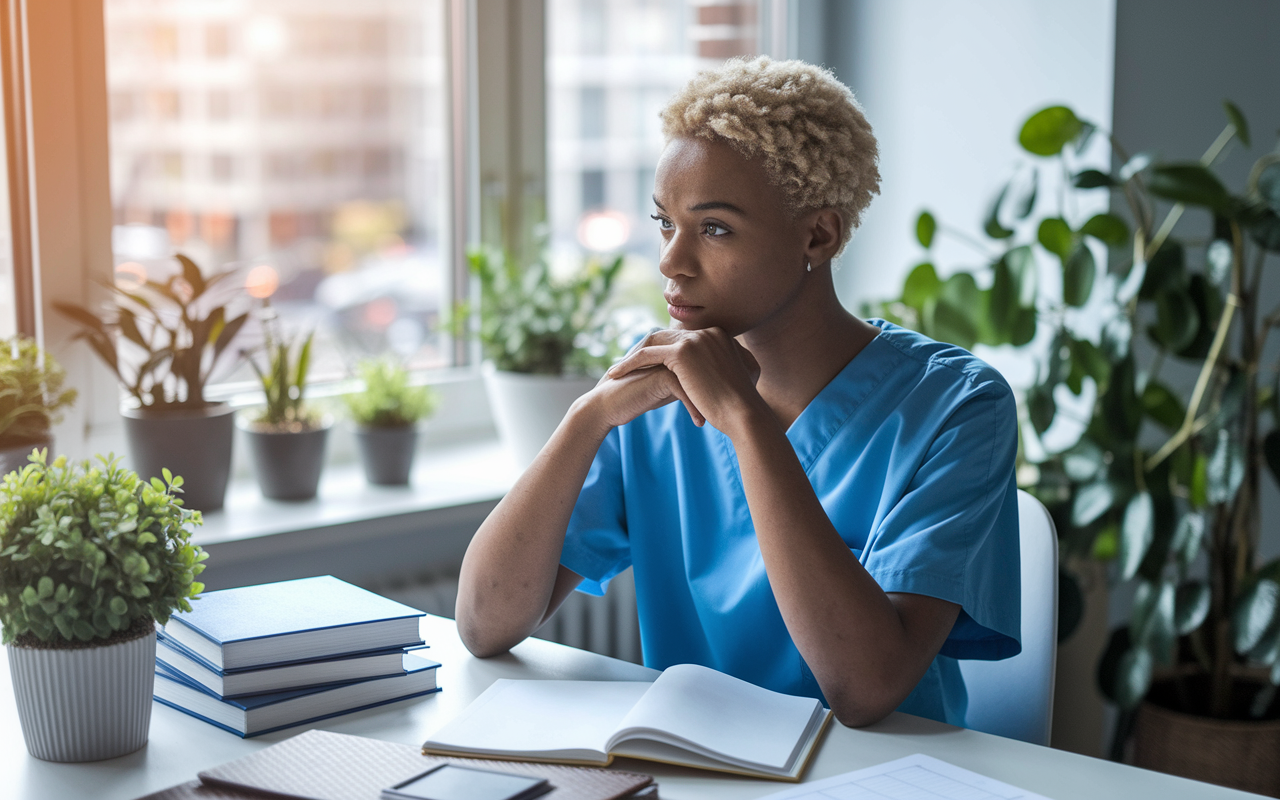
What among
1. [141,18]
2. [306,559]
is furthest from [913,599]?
[141,18]

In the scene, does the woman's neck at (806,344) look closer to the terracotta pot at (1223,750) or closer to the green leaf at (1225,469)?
the green leaf at (1225,469)

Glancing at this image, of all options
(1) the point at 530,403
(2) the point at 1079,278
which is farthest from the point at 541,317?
(2) the point at 1079,278

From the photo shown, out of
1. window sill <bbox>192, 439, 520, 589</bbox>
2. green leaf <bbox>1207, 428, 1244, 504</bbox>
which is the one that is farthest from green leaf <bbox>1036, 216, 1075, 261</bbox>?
window sill <bbox>192, 439, 520, 589</bbox>

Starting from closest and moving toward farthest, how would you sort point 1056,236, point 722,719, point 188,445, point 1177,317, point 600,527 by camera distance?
point 722,719 → point 600,527 → point 188,445 → point 1177,317 → point 1056,236

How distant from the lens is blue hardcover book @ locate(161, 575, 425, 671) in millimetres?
968

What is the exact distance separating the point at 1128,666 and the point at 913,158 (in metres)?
1.22

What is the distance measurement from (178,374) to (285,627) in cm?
86

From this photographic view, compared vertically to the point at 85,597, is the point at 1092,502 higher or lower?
lower

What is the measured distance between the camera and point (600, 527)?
1.31 metres

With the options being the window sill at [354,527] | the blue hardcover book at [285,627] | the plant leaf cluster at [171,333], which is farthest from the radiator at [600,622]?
the blue hardcover book at [285,627]

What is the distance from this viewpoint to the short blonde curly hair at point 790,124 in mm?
1145

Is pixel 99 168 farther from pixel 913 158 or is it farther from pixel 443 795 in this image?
pixel 913 158

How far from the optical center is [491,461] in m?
2.22

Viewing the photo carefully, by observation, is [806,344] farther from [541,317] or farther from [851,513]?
[541,317]
